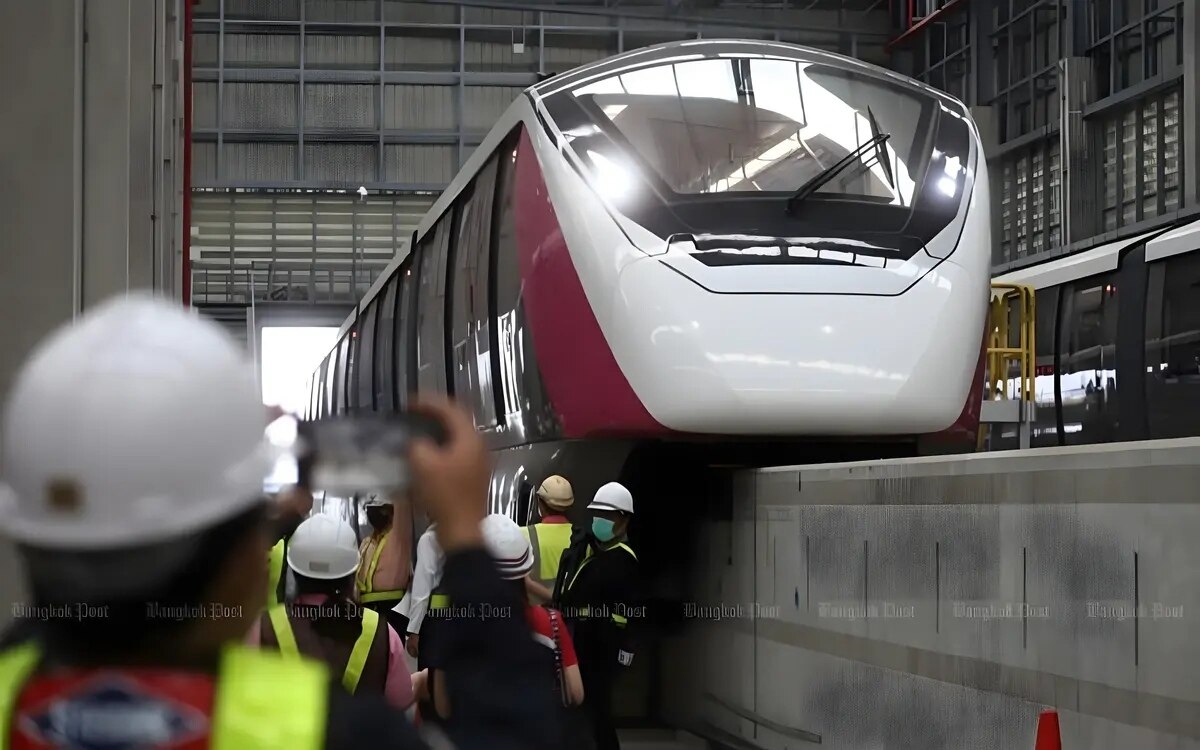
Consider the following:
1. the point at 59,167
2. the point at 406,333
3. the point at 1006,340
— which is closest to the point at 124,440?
the point at 59,167

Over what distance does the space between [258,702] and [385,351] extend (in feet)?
43.5

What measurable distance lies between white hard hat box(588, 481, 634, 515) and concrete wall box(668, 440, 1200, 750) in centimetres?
56

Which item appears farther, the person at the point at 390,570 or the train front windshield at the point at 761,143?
the train front windshield at the point at 761,143

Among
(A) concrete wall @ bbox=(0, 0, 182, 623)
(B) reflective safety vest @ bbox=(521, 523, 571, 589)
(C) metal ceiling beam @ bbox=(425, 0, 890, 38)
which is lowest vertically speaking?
(B) reflective safety vest @ bbox=(521, 523, 571, 589)

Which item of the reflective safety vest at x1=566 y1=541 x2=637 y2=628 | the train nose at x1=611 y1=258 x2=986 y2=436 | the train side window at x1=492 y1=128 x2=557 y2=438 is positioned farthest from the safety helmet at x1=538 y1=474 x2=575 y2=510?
the train nose at x1=611 y1=258 x2=986 y2=436

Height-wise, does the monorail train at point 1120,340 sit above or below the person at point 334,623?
above

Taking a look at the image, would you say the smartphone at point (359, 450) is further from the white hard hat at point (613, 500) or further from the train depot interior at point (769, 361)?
the white hard hat at point (613, 500)

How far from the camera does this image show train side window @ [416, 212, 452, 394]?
11297mm

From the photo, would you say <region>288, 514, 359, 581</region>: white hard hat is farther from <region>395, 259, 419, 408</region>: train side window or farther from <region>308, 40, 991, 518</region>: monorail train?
<region>395, 259, 419, 408</region>: train side window

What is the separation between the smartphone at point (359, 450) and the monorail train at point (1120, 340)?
13.0 m

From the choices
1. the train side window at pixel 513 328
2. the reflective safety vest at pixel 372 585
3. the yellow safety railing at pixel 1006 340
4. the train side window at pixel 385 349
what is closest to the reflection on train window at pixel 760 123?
the train side window at pixel 513 328

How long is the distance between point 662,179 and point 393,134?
67.5ft

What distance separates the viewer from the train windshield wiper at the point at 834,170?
831 cm

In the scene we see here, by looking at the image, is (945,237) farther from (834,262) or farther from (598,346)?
(598,346)
